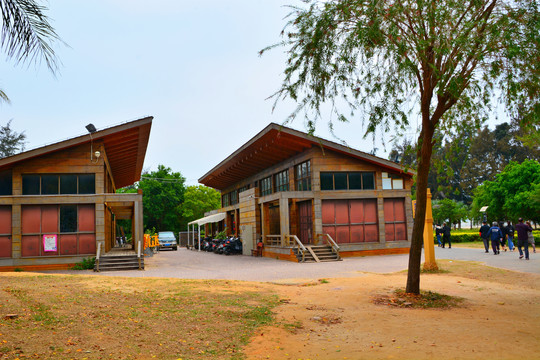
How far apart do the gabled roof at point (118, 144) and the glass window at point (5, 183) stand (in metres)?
0.45

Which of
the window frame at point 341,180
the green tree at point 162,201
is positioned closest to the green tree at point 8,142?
the green tree at point 162,201

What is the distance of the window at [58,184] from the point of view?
68.7 ft

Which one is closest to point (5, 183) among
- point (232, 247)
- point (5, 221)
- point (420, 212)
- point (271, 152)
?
point (5, 221)

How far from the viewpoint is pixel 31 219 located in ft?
67.8

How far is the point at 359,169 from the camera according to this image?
24609 millimetres

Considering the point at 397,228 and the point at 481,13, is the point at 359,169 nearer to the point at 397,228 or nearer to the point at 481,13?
the point at 397,228

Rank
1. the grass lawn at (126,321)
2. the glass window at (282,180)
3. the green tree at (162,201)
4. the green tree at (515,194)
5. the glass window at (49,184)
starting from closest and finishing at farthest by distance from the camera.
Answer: the grass lawn at (126,321), the glass window at (49,184), the glass window at (282,180), the green tree at (515,194), the green tree at (162,201)

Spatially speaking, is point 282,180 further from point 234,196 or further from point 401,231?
point 234,196

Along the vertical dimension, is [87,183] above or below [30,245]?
above

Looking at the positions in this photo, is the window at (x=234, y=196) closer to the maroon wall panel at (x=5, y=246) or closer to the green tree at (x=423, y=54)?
the maroon wall panel at (x=5, y=246)

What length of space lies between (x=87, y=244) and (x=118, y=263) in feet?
6.68

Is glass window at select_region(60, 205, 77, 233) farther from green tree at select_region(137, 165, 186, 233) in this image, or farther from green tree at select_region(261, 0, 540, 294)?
green tree at select_region(137, 165, 186, 233)

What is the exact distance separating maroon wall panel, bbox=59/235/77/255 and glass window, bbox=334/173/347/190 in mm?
13133

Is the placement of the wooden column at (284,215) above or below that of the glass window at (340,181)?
below
